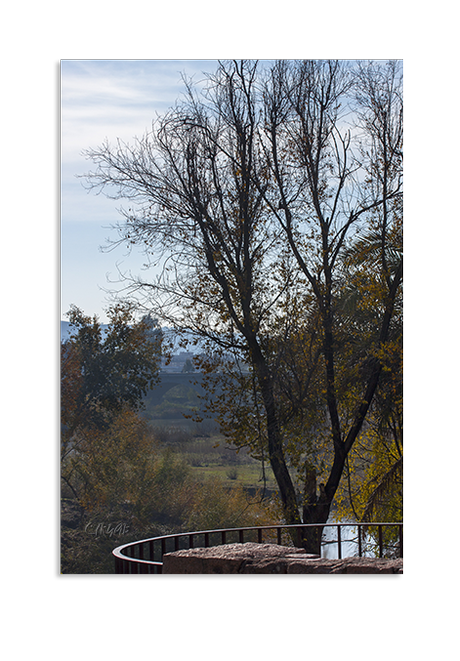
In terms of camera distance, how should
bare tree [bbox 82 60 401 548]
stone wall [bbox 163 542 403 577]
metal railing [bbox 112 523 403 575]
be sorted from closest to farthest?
stone wall [bbox 163 542 403 577] → metal railing [bbox 112 523 403 575] → bare tree [bbox 82 60 401 548]

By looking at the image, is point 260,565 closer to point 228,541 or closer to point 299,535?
point 228,541

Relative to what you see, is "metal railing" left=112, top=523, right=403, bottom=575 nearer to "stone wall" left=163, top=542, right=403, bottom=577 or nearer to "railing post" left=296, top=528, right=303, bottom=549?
"railing post" left=296, top=528, right=303, bottom=549

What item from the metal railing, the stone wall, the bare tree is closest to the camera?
the stone wall

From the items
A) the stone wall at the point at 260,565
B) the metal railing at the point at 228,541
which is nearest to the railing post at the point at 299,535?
the metal railing at the point at 228,541

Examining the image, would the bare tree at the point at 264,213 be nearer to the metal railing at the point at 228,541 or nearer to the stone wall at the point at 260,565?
the metal railing at the point at 228,541

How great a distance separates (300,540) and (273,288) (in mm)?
1844

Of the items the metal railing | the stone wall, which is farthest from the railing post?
the stone wall

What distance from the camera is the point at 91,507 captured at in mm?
3236

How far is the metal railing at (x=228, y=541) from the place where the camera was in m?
3.03

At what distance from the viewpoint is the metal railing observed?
3.03 metres

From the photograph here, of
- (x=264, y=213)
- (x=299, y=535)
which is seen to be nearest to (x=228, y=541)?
(x=299, y=535)

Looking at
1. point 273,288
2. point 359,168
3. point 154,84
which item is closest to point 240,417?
point 273,288

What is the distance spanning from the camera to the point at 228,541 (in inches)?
139

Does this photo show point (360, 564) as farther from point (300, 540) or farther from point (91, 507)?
point (91, 507)
